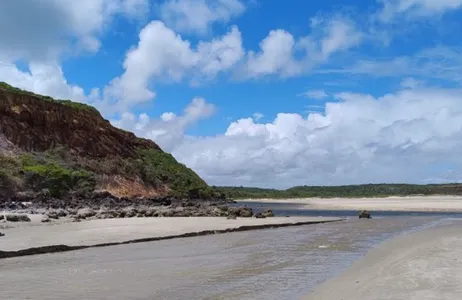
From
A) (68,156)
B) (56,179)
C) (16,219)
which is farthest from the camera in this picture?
(68,156)

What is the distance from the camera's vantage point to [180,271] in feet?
44.3

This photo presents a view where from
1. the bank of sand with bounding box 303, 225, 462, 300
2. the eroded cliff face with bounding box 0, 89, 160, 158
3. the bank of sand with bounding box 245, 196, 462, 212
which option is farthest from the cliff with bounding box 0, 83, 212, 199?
the bank of sand with bounding box 303, 225, 462, 300

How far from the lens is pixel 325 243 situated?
2198 cm

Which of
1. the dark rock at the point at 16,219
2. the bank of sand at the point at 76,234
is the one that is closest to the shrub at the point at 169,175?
the dark rock at the point at 16,219

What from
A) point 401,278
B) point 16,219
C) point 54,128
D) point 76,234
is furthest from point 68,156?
point 401,278

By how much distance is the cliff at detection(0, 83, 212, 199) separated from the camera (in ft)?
193

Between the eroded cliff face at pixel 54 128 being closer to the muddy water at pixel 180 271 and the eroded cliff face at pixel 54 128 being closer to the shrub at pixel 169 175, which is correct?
the shrub at pixel 169 175

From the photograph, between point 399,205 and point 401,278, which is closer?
point 401,278

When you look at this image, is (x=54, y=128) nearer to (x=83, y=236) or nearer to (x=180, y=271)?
(x=83, y=236)

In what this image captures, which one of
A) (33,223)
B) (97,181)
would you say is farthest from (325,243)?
(97,181)

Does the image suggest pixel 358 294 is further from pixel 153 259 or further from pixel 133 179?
pixel 133 179

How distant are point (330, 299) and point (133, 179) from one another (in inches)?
2792

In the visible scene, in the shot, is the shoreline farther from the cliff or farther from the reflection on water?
the cliff

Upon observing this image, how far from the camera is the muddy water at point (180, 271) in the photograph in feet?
34.4
